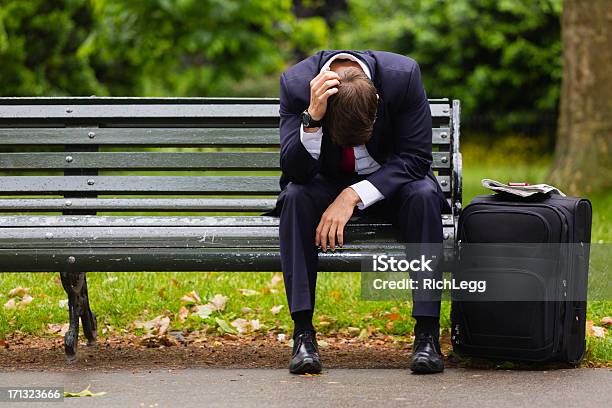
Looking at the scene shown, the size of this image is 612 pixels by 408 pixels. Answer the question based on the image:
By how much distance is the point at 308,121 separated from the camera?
172 inches

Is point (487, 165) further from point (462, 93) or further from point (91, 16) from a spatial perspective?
point (91, 16)

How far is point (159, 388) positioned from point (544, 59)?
47.2 feet

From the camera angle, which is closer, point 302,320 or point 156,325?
point 302,320

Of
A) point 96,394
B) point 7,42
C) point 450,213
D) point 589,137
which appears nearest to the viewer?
point 96,394

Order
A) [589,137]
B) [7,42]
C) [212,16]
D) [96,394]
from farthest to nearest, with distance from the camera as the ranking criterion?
[7,42] < [212,16] < [589,137] < [96,394]

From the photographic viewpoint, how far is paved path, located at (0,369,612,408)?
12.8ft

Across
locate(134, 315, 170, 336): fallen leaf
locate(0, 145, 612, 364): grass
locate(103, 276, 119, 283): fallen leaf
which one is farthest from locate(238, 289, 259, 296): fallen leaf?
locate(103, 276, 119, 283): fallen leaf

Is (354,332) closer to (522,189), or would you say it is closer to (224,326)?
(224,326)

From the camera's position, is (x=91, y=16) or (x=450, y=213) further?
(x=91, y=16)

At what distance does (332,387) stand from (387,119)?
111 centimetres

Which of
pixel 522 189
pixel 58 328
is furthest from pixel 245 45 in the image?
pixel 522 189

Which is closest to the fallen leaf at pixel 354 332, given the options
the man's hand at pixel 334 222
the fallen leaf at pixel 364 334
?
the fallen leaf at pixel 364 334

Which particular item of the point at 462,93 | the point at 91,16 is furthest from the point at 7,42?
the point at 462,93

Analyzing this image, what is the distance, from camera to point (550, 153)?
17.5 metres
